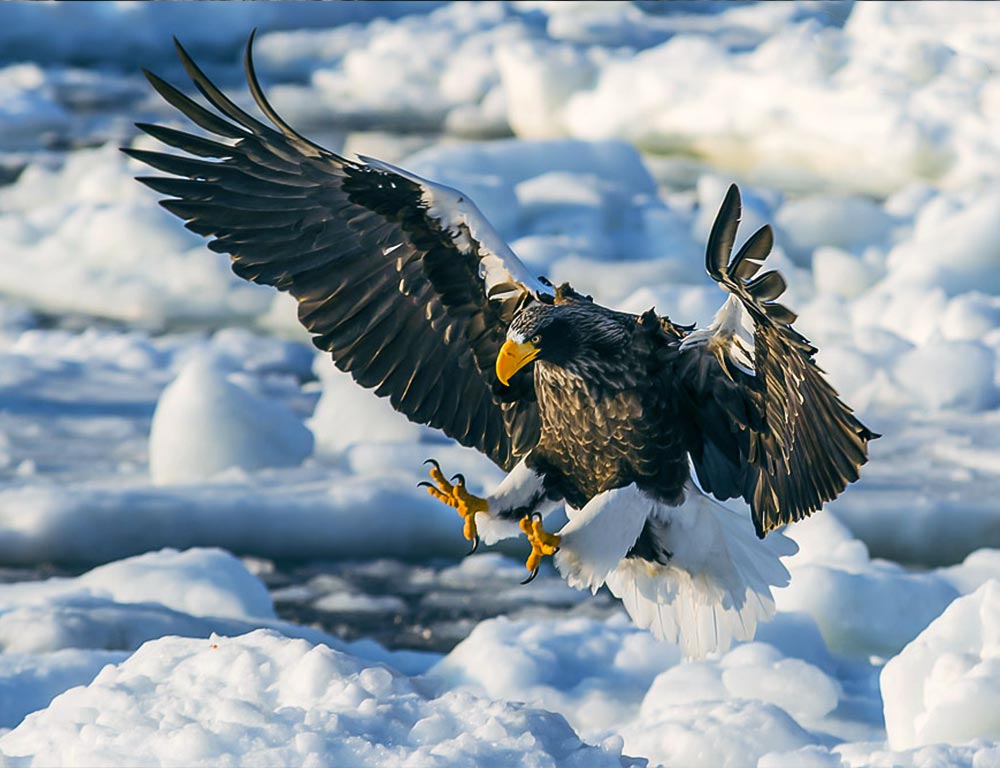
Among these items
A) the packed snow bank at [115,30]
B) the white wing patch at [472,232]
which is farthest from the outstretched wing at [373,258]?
the packed snow bank at [115,30]

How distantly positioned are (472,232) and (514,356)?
16.6 inches

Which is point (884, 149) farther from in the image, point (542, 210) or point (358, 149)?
point (358, 149)

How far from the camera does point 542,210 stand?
33.5 feet

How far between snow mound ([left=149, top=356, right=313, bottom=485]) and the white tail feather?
292cm

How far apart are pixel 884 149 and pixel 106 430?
268 inches

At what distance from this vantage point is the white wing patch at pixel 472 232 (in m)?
3.83

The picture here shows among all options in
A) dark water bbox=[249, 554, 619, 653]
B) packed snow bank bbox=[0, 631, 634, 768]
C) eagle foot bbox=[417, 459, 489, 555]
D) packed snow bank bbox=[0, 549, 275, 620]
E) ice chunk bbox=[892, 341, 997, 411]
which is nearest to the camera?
packed snow bank bbox=[0, 631, 634, 768]

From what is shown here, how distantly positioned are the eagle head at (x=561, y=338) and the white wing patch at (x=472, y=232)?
0.65 feet

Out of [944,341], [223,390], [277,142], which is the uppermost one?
[944,341]

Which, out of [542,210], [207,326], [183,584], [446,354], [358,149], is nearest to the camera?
[446,354]

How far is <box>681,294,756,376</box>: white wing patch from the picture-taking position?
334 centimetres

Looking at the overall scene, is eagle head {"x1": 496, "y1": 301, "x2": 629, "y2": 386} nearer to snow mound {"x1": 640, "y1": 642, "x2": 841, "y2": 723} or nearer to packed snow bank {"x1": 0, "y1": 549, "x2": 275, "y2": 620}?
snow mound {"x1": 640, "y1": 642, "x2": 841, "y2": 723}

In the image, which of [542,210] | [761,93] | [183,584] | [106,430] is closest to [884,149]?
[761,93]

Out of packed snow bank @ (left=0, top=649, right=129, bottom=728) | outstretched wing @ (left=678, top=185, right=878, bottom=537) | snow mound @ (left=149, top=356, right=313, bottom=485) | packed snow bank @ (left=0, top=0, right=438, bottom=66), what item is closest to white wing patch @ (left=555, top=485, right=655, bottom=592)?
outstretched wing @ (left=678, top=185, right=878, bottom=537)
